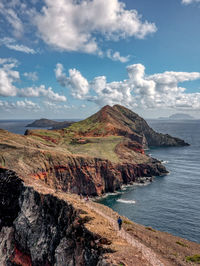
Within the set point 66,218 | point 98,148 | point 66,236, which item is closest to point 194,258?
point 66,236

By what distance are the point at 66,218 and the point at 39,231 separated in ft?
31.3

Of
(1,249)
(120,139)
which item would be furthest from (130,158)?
(1,249)

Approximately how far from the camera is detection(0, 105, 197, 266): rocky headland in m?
27.1

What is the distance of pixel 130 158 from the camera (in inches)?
4670

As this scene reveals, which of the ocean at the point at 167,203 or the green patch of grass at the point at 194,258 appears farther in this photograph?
the ocean at the point at 167,203

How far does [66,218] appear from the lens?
3481 cm

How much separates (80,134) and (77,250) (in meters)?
131

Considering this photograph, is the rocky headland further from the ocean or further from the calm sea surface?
the calm sea surface

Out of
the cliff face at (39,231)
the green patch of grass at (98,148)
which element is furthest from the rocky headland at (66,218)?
the green patch of grass at (98,148)

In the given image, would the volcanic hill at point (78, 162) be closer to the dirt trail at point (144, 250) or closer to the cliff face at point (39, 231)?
the cliff face at point (39, 231)

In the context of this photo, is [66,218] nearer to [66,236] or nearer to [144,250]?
→ [66,236]

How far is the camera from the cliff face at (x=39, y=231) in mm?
29042

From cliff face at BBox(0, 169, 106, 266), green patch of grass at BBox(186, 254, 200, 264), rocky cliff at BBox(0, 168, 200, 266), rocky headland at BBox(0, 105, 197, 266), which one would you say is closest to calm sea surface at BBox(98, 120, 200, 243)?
rocky headland at BBox(0, 105, 197, 266)

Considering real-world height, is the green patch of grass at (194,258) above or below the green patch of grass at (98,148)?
below
